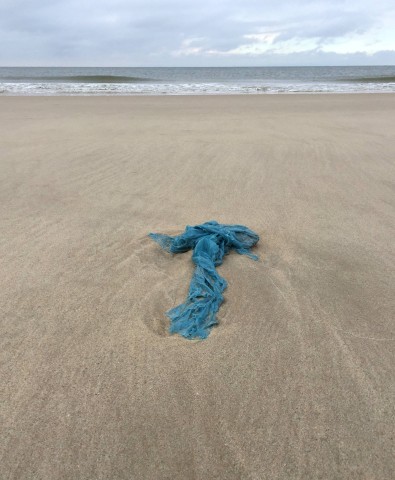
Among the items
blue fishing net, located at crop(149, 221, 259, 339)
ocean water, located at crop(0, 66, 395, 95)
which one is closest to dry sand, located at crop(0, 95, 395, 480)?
blue fishing net, located at crop(149, 221, 259, 339)

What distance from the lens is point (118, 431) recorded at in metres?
1.79

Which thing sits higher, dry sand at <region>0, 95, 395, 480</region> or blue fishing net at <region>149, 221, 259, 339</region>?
blue fishing net at <region>149, 221, 259, 339</region>

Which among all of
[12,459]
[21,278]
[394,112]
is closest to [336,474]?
[12,459]

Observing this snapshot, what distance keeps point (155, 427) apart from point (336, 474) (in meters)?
0.82

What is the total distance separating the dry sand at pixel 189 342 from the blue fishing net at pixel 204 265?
9cm

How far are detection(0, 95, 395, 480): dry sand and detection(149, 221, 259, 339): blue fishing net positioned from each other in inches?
3.6

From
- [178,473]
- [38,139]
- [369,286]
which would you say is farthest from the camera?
[38,139]

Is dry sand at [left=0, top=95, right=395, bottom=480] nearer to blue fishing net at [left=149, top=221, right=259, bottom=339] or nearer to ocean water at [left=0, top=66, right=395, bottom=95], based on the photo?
blue fishing net at [left=149, top=221, right=259, bottom=339]

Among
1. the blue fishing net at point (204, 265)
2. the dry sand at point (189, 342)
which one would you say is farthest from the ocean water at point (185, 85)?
the blue fishing net at point (204, 265)

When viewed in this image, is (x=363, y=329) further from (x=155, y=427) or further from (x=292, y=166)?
(x=292, y=166)

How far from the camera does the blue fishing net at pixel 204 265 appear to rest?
2439 mm

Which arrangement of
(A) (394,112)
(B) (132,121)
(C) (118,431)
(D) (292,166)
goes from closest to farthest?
(C) (118,431) < (D) (292,166) < (B) (132,121) < (A) (394,112)

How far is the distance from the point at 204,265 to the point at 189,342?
A: 30.4 inches

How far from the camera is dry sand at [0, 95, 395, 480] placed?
1.72m
